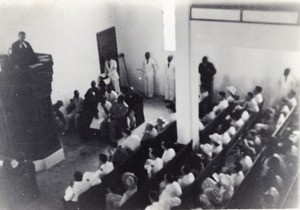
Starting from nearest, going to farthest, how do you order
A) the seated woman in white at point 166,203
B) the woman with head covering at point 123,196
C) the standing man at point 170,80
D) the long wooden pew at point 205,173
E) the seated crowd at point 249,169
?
the seated woman in white at point 166,203
the seated crowd at point 249,169
the woman with head covering at point 123,196
the long wooden pew at point 205,173
the standing man at point 170,80

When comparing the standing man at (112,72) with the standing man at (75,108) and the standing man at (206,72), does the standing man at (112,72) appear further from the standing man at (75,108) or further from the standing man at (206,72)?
the standing man at (206,72)

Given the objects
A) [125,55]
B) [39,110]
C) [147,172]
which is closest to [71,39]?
[125,55]

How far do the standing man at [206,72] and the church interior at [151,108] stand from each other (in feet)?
0.09

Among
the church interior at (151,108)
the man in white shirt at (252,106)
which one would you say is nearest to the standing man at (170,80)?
the church interior at (151,108)

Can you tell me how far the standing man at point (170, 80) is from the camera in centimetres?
1226

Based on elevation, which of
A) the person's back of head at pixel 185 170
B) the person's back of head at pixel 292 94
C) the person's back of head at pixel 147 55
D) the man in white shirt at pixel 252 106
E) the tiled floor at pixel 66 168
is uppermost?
the person's back of head at pixel 147 55

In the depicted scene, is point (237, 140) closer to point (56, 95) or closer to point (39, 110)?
point (39, 110)

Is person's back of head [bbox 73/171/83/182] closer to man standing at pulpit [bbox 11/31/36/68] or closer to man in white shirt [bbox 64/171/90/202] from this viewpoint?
man in white shirt [bbox 64/171/90/202]

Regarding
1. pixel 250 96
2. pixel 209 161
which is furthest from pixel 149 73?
pixel 209 161

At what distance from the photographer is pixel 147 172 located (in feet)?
25.8

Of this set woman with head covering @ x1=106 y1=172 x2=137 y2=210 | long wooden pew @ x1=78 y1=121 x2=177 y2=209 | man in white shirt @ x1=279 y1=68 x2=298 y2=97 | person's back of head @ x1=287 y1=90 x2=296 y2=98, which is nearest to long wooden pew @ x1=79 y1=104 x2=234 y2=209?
long wooden pew @ x1=78 y1=121 x2=177 y2=209

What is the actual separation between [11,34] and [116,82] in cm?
366

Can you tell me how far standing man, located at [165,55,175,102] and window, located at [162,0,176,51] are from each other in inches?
19.4

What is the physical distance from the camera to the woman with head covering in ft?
22.5
